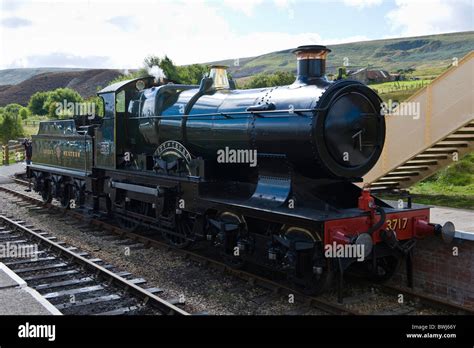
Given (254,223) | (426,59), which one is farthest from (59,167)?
(426,59)

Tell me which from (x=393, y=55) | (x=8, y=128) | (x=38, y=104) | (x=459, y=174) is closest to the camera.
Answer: (x=459, y=174)

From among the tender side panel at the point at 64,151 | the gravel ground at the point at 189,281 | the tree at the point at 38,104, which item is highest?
the tree at the point at 38,104

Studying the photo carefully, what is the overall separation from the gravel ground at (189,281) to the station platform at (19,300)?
1.94 metres

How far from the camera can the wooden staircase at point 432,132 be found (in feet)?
37.9

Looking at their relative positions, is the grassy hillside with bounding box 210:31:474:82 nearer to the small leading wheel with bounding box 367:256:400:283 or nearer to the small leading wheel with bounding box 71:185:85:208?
the small leading wheel with bounding box 71:185:85:208

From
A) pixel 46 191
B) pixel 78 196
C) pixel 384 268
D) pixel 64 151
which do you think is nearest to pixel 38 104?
pixel 46 191

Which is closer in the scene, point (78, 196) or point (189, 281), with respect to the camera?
point (189, 281)

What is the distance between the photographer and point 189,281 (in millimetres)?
8195

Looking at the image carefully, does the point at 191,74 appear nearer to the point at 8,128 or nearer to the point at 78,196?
the point at 8,128

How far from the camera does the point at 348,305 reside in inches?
281

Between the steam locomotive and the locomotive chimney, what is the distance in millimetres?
15

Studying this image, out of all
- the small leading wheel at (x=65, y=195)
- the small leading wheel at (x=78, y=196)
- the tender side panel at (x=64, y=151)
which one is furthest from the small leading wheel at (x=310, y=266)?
the small leading wheel at (x=65, y=195)

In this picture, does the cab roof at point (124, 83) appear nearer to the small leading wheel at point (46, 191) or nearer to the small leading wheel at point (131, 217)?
the small leading wheel at point (131, 217)

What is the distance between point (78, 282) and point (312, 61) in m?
5.19
